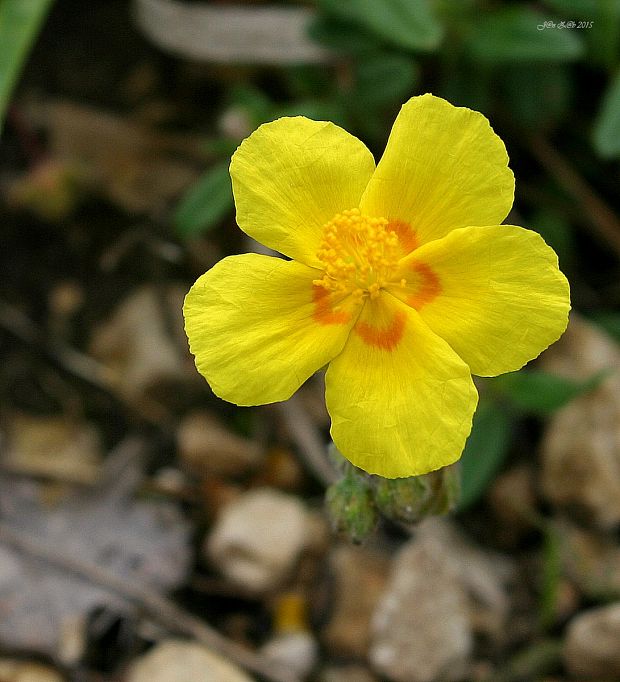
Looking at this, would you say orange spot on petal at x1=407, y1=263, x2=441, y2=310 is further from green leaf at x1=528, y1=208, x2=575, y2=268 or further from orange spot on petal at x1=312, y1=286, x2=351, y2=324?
green leaf at x1=528, y1=208, x2=575, y2=268

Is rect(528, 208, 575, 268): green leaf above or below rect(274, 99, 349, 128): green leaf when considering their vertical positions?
below

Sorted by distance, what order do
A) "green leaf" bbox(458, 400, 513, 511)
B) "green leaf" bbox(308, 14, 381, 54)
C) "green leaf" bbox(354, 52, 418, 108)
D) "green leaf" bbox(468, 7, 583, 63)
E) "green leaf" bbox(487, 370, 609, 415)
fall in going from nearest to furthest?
"green leaf" bbox(487, 370, 609, 415) < "green leaf" bbox(458, 400, 513, 511) < "green leaf" bbox(468, 7, 583, 63) < "green leaf" bbox(354, 52, 418, 108) < "green leaf" bbox(308, 14, 381, 54)

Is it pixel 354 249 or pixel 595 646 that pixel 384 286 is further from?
pixel 595 646

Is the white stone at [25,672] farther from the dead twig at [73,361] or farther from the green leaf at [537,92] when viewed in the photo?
the green leaf at [537,92]

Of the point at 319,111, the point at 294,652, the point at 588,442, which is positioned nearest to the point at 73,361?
the point at 319,111

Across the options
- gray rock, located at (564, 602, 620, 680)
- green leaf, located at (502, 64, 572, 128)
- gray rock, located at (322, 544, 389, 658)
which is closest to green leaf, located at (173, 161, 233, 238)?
green leaf, located at (502, 64, 572, 128)

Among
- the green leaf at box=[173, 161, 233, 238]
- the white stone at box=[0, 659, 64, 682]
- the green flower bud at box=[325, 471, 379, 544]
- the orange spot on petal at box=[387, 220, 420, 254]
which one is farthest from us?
the green leaf at box=[173, 161, 233, 238]

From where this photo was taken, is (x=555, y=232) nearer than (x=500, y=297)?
No
